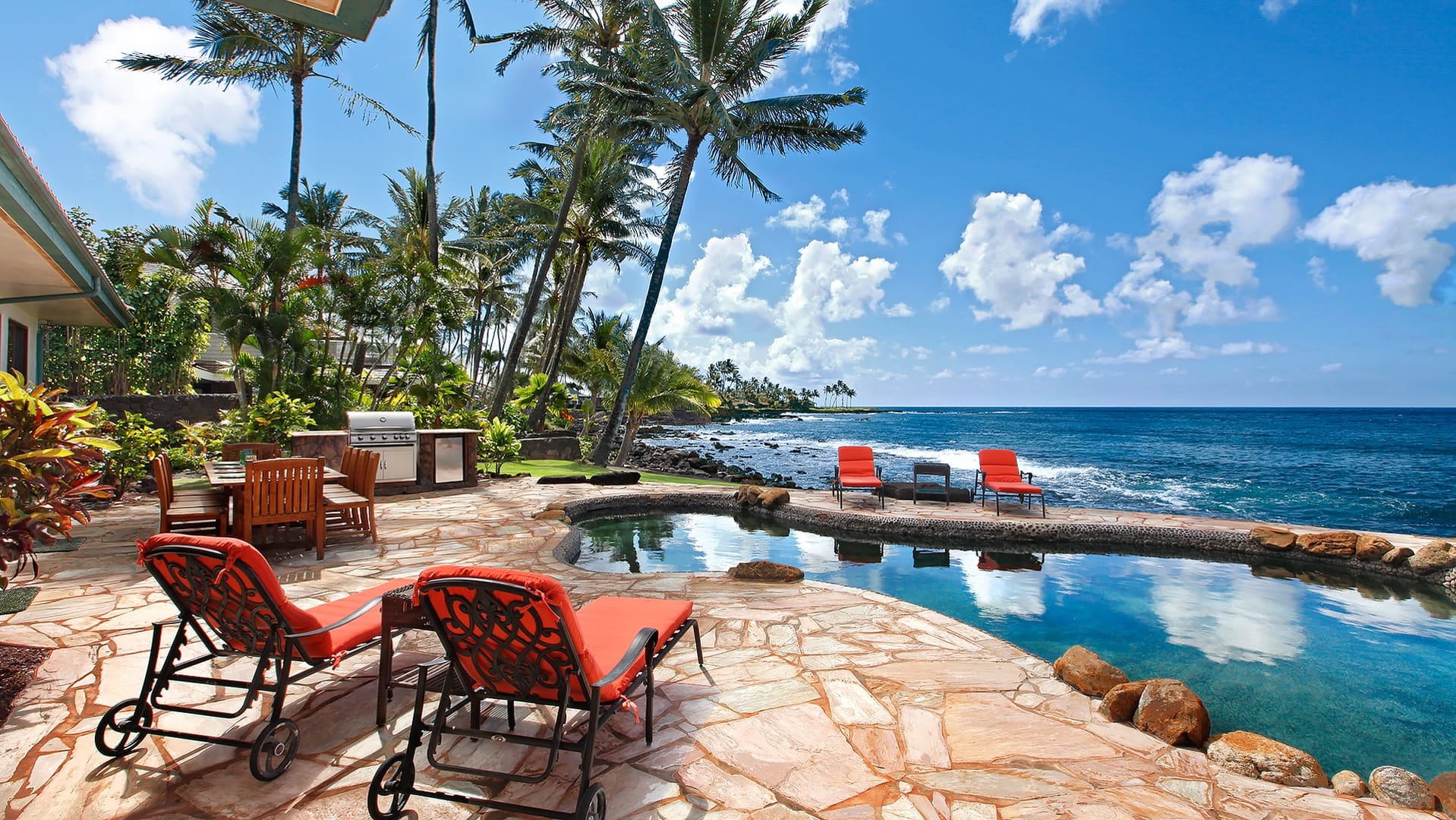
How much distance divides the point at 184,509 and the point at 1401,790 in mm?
8426

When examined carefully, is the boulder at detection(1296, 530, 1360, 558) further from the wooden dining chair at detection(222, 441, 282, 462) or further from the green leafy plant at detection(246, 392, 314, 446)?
the green leafy plant at detection(246, 392, 314, 446)

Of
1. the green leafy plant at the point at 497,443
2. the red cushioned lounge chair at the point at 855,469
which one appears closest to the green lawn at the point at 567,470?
the green leafy plant at the point at 497,443

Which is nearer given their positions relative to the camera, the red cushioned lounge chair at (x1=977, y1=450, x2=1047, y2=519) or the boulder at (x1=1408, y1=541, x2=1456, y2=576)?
the boulder at (x1=1408, y1=541, x2=1456, y2=576)

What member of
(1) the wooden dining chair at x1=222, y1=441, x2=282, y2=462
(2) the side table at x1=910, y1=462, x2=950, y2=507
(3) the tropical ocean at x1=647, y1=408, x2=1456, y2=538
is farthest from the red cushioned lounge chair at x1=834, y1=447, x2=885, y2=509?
(1) the wooden dining chair at x1=222, y1=441, x2=282, y2=462

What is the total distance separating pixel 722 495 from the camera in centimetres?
1135

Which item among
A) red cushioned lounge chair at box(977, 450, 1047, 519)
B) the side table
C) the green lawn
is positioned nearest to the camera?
red cushioned lounge chair at box(977, 450, 1047, 519)

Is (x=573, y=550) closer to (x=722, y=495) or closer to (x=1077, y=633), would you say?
(x=722, y=495)

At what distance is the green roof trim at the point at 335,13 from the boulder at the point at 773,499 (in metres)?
8.58

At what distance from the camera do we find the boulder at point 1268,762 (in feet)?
8.89

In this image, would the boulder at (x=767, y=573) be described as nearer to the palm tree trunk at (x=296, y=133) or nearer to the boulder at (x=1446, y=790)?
the boulder at (x=1446, y=790)

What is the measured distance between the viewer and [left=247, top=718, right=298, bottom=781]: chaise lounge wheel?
2.40m

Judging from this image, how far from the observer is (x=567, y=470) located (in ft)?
48.8

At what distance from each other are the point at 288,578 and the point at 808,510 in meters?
6.83

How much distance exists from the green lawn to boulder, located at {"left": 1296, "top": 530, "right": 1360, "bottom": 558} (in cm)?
898
